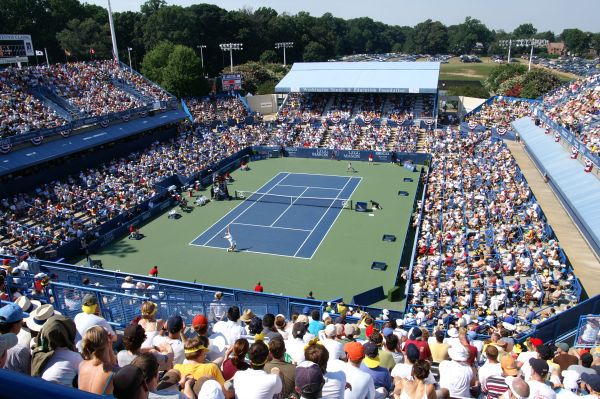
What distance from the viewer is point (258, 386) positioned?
5215 mm

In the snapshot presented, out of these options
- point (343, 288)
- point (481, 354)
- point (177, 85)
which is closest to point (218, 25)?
point (177, 85)

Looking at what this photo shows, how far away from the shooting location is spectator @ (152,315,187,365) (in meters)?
6.91

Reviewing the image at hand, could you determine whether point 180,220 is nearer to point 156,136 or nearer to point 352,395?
point 156,136

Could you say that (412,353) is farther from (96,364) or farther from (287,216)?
(287,216)

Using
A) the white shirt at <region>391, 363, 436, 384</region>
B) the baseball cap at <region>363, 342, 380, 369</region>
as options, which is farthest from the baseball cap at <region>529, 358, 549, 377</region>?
the baseball cap at <region>363, 342, 380, 369</region>

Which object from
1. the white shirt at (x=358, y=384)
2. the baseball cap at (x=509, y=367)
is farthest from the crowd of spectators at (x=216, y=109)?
the white shirt at (x=358, y=384)

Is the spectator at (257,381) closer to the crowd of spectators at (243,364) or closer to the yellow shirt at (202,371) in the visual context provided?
the crowd of spectators at (243,364)

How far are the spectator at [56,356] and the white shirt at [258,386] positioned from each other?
163cm

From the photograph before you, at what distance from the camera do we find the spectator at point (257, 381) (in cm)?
521

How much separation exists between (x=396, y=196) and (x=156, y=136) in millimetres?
23484

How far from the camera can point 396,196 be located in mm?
36688

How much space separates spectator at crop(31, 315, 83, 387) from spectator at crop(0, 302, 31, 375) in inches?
3.5

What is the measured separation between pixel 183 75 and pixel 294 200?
1248 inches

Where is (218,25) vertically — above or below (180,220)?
above
